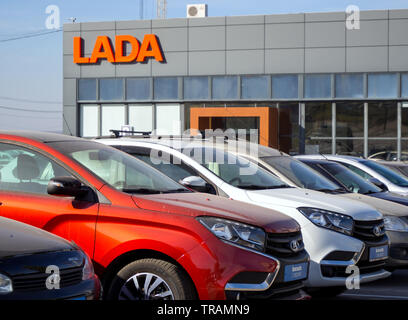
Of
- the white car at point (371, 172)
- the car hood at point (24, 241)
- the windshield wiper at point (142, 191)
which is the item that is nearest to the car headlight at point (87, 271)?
the car hood at point (24, 241)

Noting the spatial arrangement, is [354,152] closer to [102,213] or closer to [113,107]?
[113,107]

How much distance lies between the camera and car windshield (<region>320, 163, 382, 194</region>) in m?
10.1

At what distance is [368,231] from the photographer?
7379 millimetres

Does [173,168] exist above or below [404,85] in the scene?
below

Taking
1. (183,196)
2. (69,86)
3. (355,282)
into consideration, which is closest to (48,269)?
(183,196)

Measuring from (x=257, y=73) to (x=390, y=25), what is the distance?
255 inches

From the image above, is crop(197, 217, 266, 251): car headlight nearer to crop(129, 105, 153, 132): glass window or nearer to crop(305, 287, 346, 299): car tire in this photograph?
crop(305, 287, 346, 299): car tire

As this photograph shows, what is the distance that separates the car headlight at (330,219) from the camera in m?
6.94

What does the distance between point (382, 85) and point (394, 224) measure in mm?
23029

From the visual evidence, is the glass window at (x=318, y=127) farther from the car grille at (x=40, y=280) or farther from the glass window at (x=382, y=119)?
the car grille at (x=40, y=280)

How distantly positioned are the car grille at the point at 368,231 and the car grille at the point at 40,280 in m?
3.86

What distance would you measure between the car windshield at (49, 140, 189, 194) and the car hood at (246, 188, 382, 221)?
4.40ft

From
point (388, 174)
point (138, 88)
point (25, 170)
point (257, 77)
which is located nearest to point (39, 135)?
point (25, 170)

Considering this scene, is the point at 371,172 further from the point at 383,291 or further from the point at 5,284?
the point at 5,284
